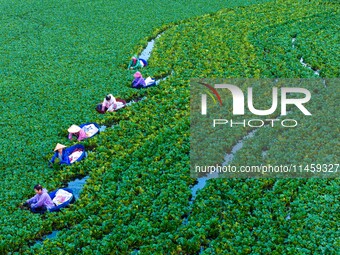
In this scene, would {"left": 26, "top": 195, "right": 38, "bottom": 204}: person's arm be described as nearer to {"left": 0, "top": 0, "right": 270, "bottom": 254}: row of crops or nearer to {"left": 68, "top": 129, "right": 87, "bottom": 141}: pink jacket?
{"left": 0, "top": 0, "right": 270, "bottom": 254}: row of crops

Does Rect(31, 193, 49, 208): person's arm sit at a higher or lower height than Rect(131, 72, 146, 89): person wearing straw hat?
lower

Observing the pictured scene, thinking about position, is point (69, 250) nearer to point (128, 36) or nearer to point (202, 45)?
point (202, 45)

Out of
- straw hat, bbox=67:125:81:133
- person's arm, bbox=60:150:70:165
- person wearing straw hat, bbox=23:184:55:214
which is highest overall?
straw hat, bbox=67:125:81:133

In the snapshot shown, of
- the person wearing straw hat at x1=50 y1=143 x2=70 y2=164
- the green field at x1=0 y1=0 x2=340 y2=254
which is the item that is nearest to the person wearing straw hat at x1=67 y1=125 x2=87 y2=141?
the green field at x1=0 y1=0 x2=340 y2=254

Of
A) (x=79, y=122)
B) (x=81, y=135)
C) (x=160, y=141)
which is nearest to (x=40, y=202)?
(x=81, y=135)

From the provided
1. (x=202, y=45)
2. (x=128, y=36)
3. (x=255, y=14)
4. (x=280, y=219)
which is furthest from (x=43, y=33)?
(x=280, y=219)

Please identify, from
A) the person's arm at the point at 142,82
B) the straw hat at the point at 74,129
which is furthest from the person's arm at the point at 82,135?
the person's arm at the point at 142,82
